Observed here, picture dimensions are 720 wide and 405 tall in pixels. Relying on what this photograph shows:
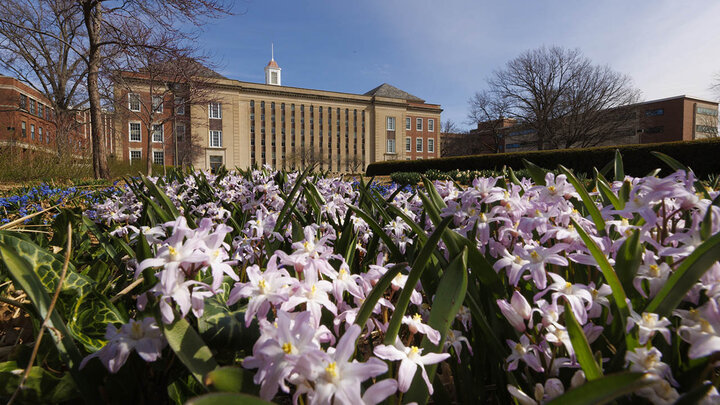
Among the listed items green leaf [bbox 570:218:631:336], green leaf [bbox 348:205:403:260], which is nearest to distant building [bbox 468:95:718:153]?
green leaf [bbox 348:205:403:260]

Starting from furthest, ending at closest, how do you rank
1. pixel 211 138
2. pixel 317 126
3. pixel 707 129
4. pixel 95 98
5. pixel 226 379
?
pixel 317 126
pixel 707 129
pixel 211 138
pixel 95 98
pixel 226 379

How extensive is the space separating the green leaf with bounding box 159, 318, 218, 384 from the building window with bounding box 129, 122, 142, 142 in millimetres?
44139

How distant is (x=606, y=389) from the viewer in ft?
1.33

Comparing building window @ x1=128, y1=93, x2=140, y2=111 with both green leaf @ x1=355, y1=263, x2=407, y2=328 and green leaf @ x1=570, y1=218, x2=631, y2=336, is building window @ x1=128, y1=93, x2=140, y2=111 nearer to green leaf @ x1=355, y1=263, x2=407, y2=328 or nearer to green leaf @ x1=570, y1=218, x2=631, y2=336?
green leaf @ x1=355, y1=263, x2=407, y2=328

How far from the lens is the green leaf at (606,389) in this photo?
14.8 inches

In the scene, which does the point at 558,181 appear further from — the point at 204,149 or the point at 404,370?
the point at 204,149

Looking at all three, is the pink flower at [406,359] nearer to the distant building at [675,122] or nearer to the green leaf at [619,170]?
the green leaf at [619,170]

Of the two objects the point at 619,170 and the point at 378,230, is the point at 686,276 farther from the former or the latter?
the point at 619,170

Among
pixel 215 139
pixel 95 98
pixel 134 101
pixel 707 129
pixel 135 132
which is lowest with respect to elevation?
pixel 95 98

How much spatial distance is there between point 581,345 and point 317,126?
51266 mm

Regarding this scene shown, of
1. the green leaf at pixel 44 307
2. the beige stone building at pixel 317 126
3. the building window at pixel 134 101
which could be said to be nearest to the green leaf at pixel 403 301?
the green leaf at pixel 44 307

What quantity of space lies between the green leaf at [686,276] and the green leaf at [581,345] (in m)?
0.18

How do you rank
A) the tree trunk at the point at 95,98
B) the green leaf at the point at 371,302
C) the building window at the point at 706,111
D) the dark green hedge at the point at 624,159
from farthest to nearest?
the building window at the point at 706,111 → the dark green hedge at the point at 624,159 → the tree trunk at the point at 95,98 → the green leaf at the point at 371,302

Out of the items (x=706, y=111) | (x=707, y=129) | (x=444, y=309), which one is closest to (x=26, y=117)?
(x=444, y=309)
